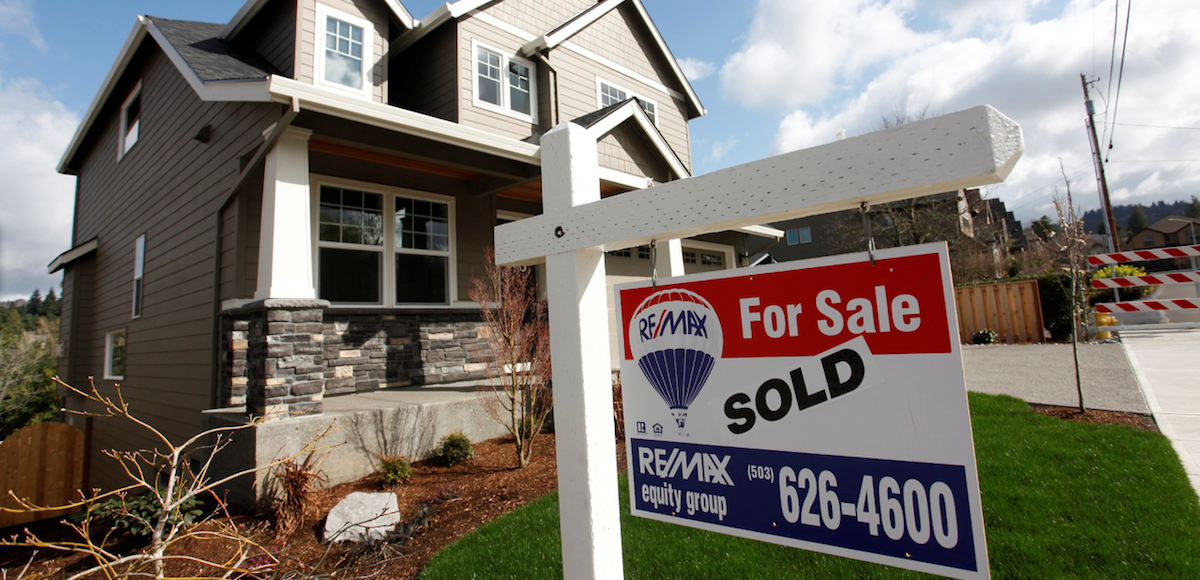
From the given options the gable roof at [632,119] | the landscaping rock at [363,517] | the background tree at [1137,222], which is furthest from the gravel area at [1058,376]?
the background tree at [1137,222]

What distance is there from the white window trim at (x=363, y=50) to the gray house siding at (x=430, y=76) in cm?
97

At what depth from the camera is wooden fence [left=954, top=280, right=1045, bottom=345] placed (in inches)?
484

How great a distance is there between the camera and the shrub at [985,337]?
492 inches

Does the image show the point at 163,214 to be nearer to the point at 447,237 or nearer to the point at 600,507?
the point at 447,237

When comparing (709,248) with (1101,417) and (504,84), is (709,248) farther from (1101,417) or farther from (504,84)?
(1101,417)

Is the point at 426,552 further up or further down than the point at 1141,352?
further down

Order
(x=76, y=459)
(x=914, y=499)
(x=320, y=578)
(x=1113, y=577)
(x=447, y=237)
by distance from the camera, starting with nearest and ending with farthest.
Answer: (x=914, y=499) < (x=320, y=578) < (x=1113, y=577) < (x=447, y=237) < (x=76, y=459)

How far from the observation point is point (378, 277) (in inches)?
282

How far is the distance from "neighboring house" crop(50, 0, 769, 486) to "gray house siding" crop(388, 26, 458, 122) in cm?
4

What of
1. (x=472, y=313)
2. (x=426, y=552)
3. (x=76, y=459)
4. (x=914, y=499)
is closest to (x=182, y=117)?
(x=472, y=313)

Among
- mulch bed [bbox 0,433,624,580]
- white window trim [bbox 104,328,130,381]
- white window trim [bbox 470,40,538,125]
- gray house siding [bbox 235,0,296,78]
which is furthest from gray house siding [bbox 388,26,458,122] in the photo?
white window trim [bbox 104,328,130,381]

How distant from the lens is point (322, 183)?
6773 millimetres

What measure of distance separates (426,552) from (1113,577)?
144 inches

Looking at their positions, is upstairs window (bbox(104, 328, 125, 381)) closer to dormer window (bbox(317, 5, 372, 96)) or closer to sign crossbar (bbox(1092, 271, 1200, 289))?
dormer window (bbox(317, 5, 372, 96))
